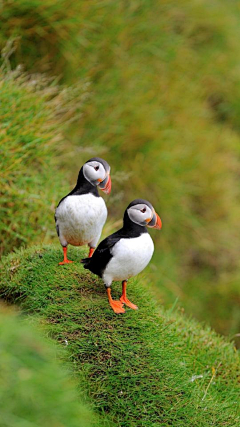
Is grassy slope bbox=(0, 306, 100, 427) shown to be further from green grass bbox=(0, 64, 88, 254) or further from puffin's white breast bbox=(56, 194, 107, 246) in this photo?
green grass bbox=(0, 64, 88, 254)

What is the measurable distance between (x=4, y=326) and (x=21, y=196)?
6.41 ft

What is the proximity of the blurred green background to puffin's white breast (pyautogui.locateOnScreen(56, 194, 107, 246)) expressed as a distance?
1.26 m

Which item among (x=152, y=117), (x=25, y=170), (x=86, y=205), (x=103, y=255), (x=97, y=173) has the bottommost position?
(x=152, y=117)

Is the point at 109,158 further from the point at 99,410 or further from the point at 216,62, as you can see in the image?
the point at 99,410

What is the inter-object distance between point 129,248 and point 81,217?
35 cm

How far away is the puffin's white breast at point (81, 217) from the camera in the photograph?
2.82 metres

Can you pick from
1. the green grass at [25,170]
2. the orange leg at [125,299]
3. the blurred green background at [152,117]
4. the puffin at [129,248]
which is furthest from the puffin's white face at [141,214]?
the blurred green background at [152,117]

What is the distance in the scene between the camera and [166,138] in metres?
6.15

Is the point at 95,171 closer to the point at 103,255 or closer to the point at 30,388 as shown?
the point at 103,255

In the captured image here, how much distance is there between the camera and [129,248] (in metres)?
2.61

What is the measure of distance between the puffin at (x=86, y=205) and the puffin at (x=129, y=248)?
0.19 m

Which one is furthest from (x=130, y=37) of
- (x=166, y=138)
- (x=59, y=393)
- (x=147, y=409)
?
(x=59, y=393)

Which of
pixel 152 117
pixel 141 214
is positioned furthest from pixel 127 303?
pixel 152 117

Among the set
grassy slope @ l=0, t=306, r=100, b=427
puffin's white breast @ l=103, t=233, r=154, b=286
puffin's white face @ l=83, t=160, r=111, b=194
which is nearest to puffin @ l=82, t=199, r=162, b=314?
puffin's white breast @ l=103, t=233, r=154, b=286
